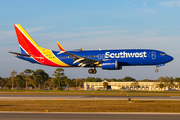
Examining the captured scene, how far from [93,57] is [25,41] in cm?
1822

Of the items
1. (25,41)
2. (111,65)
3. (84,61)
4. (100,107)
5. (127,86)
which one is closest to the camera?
(100,107)

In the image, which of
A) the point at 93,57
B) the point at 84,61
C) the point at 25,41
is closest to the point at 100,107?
the point at 84,61

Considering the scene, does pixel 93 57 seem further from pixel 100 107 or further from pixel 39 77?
pixel 39 77

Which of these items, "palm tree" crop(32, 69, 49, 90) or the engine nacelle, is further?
"palm tree" crop(32, 69, 49, 90)

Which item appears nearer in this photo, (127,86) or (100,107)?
(100,107)

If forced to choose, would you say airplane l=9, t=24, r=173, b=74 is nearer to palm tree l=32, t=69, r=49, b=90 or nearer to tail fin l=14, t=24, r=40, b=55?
tail fin l=14, t=24, r=40, b=55

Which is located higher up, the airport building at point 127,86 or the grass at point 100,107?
the grass at point 100,107

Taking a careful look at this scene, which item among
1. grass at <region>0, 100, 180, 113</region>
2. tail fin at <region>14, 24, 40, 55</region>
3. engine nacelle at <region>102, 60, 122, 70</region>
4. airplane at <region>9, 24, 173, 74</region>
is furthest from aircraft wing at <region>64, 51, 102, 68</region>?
grass at <region>0, 100, 180, 113</region>

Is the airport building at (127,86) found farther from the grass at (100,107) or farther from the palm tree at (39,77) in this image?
the grass at (100,107)

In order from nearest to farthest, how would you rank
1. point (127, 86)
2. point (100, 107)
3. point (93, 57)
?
1. point (100, 107)
2. point (93, 57)
3. point (127, 86)

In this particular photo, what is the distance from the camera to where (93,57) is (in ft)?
165

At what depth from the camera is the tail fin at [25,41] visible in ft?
185

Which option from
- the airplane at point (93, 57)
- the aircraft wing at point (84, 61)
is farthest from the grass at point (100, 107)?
the aircraft wing at point (84, 61)

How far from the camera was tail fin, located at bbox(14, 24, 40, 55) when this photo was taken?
56384 millimetres
